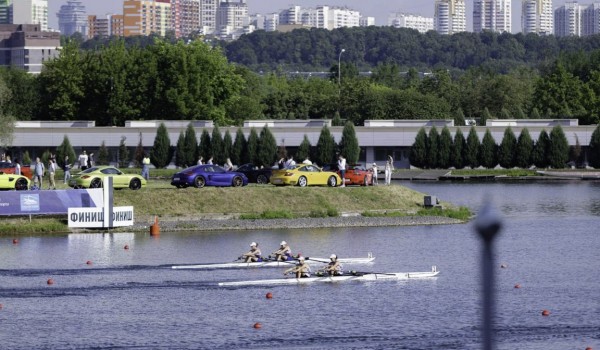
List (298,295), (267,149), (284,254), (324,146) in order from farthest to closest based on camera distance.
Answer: (324,146)
(267,149)
(284,254)
(298,295)

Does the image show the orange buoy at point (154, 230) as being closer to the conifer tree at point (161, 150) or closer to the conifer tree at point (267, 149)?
the conifer tree at point (267, 149)

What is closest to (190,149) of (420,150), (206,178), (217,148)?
(217,148)

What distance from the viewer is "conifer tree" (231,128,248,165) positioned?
352 feet

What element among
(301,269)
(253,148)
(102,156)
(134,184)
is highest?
(253,148)

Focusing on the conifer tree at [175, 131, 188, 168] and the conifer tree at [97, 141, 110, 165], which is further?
the conifer tree at [97, 141, 110, 165]

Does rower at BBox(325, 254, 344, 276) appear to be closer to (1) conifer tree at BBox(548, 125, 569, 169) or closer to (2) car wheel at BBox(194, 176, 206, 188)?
(2) car wheel at BBox(194, 176, 206, 188)

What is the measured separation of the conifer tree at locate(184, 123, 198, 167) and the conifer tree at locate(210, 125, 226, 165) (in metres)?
1.62

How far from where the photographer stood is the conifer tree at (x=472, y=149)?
110 metres

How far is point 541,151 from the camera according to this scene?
109625mm

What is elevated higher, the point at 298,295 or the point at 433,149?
the point at 433,149

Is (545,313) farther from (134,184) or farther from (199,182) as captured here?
(134,184)

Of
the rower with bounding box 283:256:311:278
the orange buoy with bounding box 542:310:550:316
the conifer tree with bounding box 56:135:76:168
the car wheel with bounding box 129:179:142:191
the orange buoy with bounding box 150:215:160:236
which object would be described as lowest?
the orange buoy with bounding box 542:310:550:316

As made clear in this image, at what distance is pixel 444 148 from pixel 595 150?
13.9 m

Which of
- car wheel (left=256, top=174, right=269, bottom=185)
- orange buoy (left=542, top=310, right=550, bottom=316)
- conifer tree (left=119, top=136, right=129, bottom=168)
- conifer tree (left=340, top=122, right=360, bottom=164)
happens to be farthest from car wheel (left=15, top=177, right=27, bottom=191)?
conifer tree (left=340, top=122, right=360, bottom=164)
